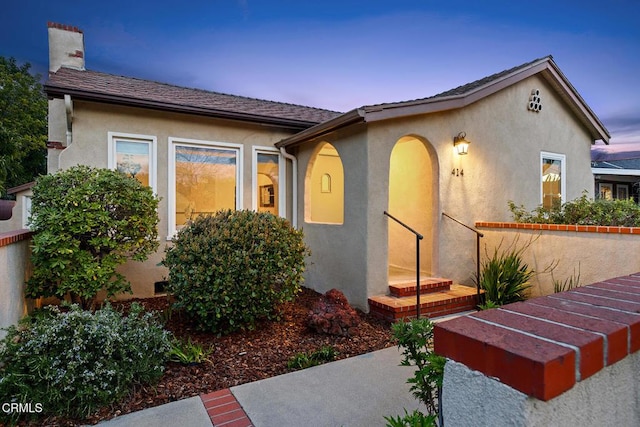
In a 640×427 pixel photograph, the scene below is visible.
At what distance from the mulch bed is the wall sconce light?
3713mm

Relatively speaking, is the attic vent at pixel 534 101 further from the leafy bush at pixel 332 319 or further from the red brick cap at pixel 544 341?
the red brick cap at pixel 544 341

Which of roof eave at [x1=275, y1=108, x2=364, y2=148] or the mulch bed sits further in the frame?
roof eave at [x1=275, y1=108, x2=364, y2=148]

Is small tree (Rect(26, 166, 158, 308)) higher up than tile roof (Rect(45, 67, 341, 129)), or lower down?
lower down

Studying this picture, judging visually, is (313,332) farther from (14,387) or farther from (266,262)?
(14,387)

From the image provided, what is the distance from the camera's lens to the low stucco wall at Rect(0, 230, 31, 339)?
382cm

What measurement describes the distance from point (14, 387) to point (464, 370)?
12.8ft

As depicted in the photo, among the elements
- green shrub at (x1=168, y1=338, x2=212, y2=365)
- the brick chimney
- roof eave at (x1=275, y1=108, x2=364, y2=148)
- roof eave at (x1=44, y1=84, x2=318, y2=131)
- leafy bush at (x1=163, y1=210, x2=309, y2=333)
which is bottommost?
green shrub at (x1=168, y1=338, x2=212, y2=365)

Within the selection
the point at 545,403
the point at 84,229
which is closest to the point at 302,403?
the point at 545,403

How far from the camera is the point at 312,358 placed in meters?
4.08

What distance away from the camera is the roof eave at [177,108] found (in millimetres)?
5729

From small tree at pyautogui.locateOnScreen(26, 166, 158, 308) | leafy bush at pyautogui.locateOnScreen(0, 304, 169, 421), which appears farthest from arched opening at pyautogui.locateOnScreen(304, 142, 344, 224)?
leafy bush at pyautogui.locateOnScreen(0, 304, 169, 421)

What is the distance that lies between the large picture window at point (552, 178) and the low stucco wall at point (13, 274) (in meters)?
10.3

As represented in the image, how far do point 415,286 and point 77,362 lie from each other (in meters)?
5.02

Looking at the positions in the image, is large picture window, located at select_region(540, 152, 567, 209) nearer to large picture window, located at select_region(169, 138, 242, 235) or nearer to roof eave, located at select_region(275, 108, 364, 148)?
roof eave, located at select_region(275, 108, 364, 148)
